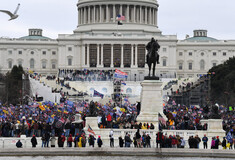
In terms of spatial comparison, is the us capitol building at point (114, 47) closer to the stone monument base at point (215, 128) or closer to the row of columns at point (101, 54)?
the row of columns at point (101, 54)

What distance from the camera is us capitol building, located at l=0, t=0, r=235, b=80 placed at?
161750 millimetres

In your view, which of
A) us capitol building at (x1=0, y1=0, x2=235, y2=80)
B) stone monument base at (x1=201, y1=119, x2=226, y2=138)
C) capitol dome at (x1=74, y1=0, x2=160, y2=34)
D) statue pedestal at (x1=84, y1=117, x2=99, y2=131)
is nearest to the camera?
stone monument base at (x1=201, y1=119, x2=226, y2=138)

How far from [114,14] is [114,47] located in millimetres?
12685

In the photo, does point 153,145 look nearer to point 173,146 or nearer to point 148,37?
point 173,146

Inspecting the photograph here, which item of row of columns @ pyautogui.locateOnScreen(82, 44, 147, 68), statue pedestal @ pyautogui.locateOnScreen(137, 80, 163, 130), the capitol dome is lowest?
statue pedestal @ pyautogui.locateOnScreen(137, 80, 163, 130)

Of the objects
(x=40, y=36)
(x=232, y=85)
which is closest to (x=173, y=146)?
(x=232, y=85)

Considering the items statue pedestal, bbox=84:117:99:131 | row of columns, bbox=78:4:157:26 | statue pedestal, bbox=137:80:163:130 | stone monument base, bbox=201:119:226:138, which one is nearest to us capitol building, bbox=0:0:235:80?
row of columns, bbox=78:4:157:26

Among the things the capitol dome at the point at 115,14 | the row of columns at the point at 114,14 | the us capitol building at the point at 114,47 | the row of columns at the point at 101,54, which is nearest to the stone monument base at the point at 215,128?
the us capitol building at the point at 114,47

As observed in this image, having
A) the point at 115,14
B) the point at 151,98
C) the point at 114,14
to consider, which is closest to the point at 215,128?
the point at 151,98

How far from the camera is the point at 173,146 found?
141ft

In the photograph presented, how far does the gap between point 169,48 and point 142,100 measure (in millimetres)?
113903

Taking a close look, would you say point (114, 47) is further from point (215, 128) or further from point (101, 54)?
point (215, 128)

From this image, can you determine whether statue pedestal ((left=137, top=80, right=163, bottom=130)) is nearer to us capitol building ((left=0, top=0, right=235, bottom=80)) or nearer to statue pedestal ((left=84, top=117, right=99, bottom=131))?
statue pedestal ((left=84, top=117, right=99, bottom=131))

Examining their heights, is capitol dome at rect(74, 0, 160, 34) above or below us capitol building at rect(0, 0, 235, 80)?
above
